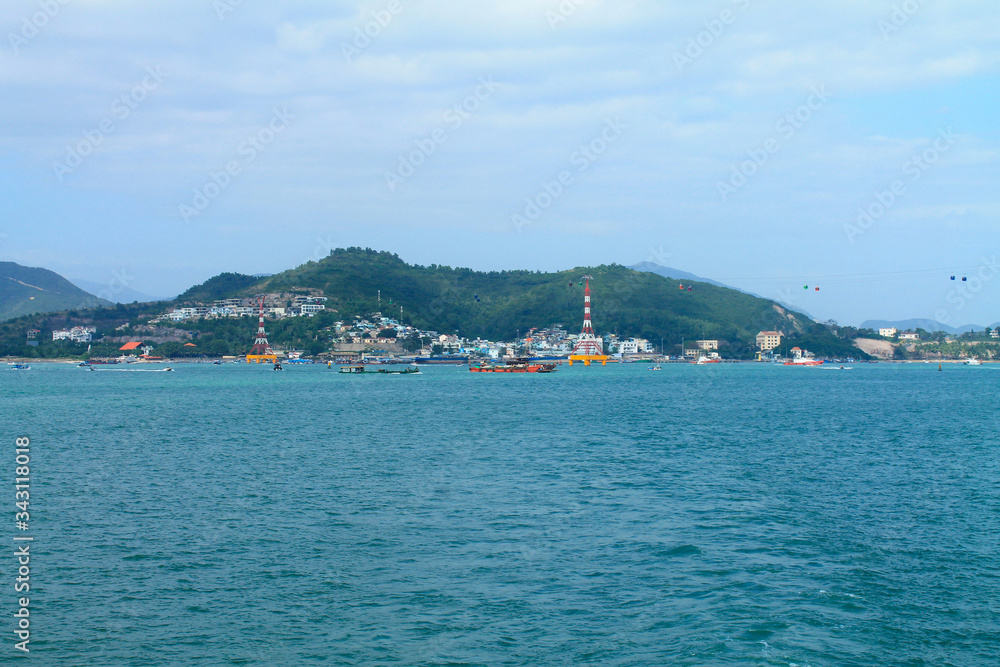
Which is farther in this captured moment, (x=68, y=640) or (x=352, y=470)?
(x=352, y=470)

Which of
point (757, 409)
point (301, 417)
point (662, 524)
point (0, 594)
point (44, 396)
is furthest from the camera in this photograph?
point (44, 396)

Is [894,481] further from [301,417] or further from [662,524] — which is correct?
[301,417]

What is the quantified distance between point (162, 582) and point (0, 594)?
2956 millimetres

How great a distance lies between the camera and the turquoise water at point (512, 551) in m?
13.3

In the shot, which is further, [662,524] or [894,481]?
[894,481]

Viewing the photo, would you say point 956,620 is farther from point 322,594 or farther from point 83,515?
point 83,515

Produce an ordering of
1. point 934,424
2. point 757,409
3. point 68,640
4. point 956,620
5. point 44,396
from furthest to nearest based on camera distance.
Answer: point 44,396 < point 757,409 < point 934,424 < point 956,620 < point 68,640

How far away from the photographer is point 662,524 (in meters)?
21.1

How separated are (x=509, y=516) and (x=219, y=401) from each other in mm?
53393

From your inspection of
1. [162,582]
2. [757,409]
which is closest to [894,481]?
[162,582]

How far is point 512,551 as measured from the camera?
18344mm

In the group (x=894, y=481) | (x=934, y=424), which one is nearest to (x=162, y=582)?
(x=894, y=481)

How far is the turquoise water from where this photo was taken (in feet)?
43.5

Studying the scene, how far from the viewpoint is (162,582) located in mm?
16000
